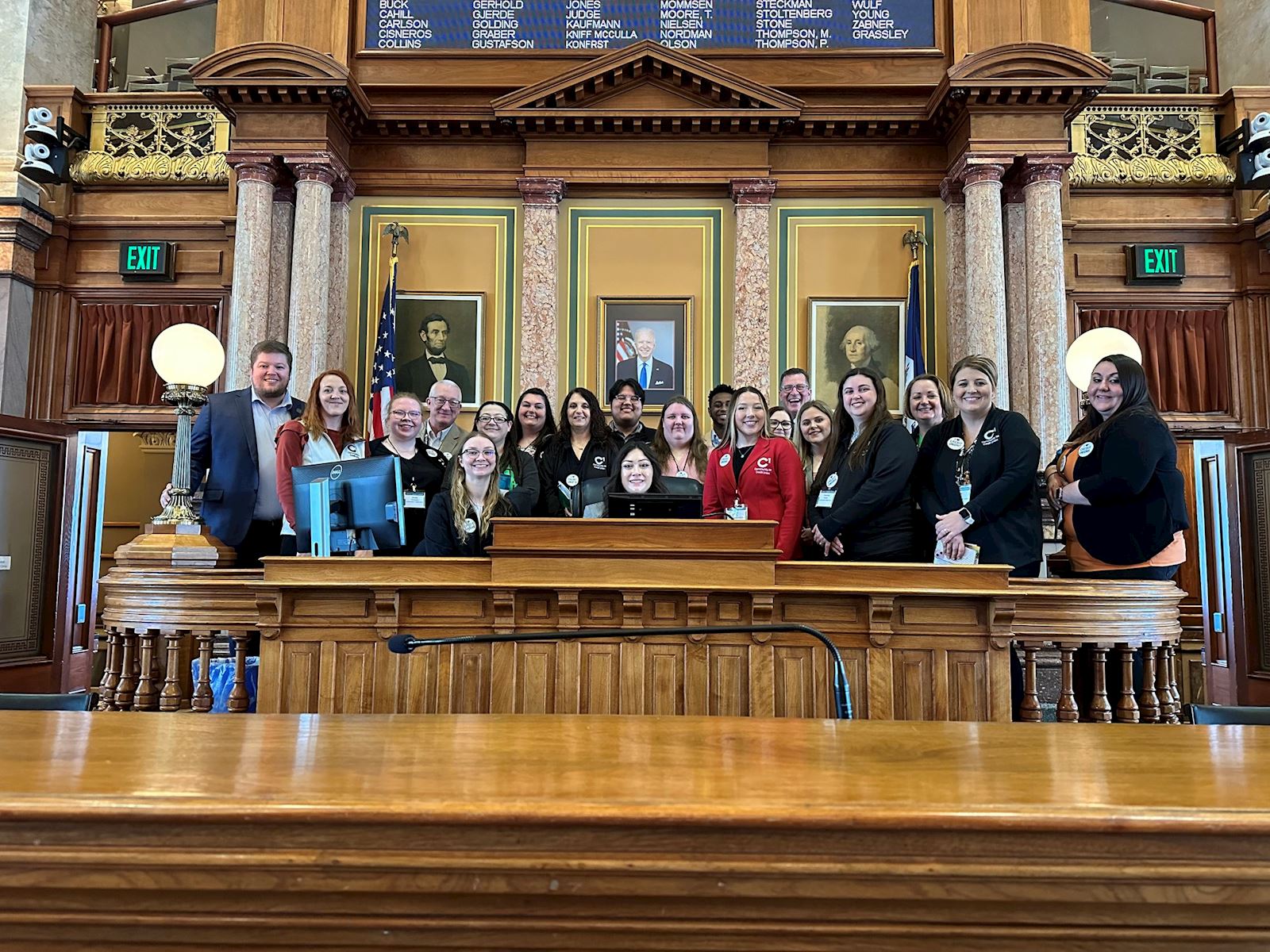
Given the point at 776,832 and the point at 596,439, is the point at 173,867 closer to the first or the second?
the point at 776,832

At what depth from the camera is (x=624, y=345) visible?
9.89 meters

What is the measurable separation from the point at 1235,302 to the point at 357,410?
908 cm

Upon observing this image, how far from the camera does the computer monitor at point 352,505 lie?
397 cm

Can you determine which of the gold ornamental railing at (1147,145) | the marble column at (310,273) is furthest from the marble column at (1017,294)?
the marble column at (310,273)

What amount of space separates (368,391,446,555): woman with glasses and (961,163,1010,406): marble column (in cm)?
585

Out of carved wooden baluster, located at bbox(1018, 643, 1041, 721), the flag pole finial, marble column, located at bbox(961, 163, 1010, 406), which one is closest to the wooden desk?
carved wooden baluster, located at bbox(1018, 643, 1041, 721)

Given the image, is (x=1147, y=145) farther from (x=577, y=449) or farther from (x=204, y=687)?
(x=204, y=687)

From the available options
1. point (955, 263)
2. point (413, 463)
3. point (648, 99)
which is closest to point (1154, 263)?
point (955, 263)

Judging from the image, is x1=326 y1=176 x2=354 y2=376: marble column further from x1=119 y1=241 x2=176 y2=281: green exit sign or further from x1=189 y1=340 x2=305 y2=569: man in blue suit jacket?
x1=189 y1=340 x2=305 y2=569: man in blue suit jacket

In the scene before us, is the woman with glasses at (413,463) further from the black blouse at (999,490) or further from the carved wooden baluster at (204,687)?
the black blouse at (999,490)

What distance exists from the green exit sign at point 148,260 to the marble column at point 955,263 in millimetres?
7880

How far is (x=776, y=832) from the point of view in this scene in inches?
38.8

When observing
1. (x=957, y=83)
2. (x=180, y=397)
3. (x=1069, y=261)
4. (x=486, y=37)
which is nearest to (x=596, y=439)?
(x=180, y=397)

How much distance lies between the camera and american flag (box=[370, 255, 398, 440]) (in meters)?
9.25
